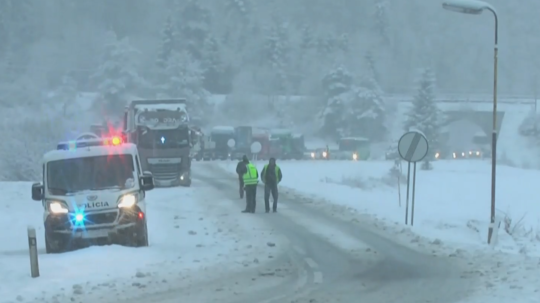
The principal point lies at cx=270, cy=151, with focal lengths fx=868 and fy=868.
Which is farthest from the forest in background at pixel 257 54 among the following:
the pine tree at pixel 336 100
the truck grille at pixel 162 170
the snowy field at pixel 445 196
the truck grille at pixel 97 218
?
the truck grille at pixel 97 218

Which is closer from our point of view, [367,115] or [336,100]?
[367,115]

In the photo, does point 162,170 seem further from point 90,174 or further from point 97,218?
point 97,218

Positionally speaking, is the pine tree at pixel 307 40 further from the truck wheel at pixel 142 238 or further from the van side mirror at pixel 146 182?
the truck wheel at pixel 142 238

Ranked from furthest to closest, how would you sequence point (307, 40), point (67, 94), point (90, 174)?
point (307, 40)
point (67, 94)
point (90, 174)

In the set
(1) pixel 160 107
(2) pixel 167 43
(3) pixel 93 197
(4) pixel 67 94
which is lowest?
(3) pixel 93 197

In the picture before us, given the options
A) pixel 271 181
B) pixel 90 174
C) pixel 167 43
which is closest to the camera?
pixel 90 174

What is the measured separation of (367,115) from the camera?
8900 cm

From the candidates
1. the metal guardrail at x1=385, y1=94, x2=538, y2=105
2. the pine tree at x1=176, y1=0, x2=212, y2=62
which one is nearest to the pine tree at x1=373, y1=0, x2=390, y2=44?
the metal guardrail at x1=385, y1=94, x2=538, y2=105

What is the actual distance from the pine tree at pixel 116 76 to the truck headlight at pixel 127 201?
70937 mm

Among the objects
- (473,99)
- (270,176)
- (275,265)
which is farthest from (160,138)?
(473,99)

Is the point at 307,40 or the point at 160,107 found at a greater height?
the point at 307,40

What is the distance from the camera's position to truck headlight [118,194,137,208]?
16.6 meters

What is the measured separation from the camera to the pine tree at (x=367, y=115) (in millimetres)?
89562

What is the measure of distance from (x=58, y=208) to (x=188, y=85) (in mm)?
73383
